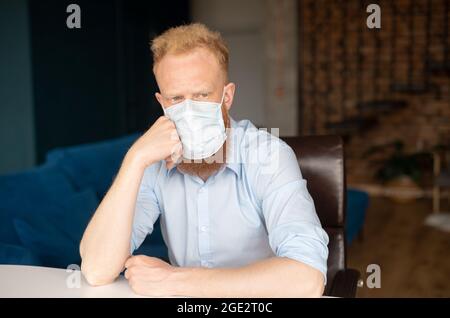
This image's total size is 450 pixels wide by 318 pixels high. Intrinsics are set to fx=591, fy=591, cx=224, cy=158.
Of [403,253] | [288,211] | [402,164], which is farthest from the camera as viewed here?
[402,164]

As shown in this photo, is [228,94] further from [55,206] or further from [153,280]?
[55,206]

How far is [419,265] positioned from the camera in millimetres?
4098

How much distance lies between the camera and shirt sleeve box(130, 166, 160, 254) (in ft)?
5.23

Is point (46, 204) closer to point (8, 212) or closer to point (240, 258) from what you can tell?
point (8, 212)

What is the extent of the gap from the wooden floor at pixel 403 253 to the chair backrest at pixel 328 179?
166 cm

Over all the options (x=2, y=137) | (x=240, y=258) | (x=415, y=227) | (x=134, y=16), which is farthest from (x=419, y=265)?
(x=134, y=16)

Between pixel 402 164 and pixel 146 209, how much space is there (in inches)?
205

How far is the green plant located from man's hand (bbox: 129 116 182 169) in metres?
5.32

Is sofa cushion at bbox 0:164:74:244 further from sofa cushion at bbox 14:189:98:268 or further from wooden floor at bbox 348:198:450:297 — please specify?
wooden floor at bbox 348:198:450:297

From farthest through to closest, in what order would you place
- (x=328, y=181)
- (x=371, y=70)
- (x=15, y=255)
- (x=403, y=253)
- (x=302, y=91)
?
1. (x=302, y=91)
2. (x=371, y=70)
3. (x=403, y=253)
4. (x=15, y=255)
5. (x=328, y=181)

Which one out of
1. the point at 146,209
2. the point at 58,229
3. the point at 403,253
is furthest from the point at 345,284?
the point at 403,253

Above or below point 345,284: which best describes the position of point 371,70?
above

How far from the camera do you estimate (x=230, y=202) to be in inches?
60.1

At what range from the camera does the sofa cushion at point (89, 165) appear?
3.18 meters
